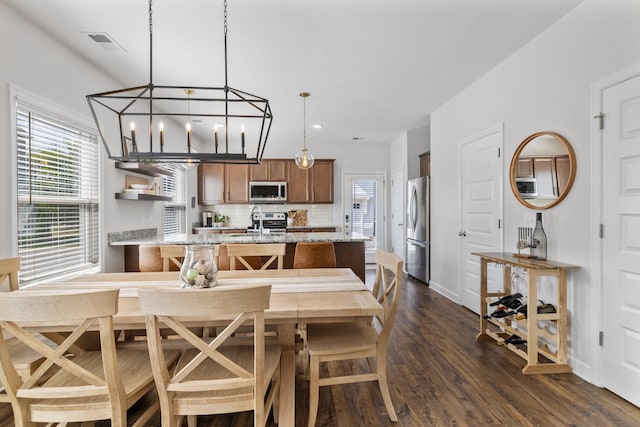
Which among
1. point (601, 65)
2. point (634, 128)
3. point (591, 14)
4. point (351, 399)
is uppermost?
point (591, 14)

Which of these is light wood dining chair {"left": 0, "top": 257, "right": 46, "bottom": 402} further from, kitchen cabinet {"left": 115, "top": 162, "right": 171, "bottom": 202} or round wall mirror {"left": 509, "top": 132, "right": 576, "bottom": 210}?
round wall mirror {"left": 509, "top": 132, "right": 576, "bottom": 210}

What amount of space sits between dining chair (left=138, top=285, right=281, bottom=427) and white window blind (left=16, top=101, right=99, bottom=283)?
1915mm

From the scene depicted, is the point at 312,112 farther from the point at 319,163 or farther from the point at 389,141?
the point at 389,141

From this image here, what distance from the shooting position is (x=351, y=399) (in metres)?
2.06

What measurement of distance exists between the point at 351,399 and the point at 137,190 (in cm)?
317

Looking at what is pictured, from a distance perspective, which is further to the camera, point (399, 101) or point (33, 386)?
point (399, 101)

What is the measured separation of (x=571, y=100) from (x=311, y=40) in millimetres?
2048

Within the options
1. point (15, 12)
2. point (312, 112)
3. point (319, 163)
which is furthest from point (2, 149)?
point (319, 163)

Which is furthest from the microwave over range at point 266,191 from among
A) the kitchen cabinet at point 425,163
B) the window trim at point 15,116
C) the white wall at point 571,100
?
the white wall at point 571,100

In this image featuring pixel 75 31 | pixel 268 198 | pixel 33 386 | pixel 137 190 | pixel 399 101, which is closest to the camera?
pixel 33 386

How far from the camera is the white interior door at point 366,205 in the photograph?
268 inches

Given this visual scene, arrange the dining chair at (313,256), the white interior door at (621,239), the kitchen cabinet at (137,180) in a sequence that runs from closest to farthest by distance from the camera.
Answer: the white interior door at (621,239)
the dining chair at (313,256)
the kitchen cabinet at (137,180)

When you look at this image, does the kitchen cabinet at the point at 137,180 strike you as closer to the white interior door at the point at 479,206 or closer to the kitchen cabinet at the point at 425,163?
the white interior door at the point at 479,206

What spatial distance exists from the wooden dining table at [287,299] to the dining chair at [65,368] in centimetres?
19
